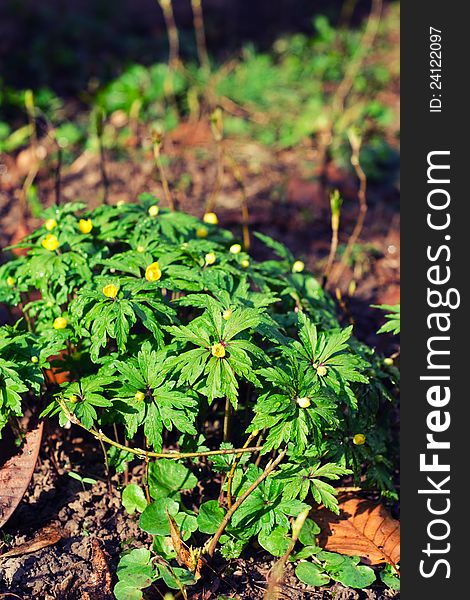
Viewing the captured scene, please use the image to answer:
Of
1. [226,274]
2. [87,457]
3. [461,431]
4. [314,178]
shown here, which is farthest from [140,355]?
[314,178]

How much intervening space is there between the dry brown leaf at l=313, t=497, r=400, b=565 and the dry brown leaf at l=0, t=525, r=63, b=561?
105 centimetres

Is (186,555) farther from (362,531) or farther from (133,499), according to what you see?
(362,531)

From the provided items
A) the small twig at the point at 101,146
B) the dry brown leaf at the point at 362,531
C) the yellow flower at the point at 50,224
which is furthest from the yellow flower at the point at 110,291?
the small twig at the point at 101,146

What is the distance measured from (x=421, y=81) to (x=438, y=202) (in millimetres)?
763

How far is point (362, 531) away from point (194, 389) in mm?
955

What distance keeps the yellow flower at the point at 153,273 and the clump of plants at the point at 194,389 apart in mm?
11

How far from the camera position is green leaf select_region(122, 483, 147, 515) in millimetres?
2879

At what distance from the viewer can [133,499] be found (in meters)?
2.89

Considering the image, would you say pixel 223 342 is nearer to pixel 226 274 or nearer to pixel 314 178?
pixel 226 274

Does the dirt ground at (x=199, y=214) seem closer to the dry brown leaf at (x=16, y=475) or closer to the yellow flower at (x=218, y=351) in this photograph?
the dry brown leaf at (x=16, y=475)

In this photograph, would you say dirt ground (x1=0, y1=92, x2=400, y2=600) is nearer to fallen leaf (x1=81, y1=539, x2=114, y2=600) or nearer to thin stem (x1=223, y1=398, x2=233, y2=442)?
fallen leaf (x1=81, y1=539, x2=114, y2=600)

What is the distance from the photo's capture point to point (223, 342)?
99.0 inches

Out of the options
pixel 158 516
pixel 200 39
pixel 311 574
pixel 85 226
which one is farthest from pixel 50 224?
pixel 200 39

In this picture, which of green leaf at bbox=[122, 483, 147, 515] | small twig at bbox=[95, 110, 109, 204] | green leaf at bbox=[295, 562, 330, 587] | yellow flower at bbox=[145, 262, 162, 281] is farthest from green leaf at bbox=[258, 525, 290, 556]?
small twig at bbox=[95, 110, 109, 204]
